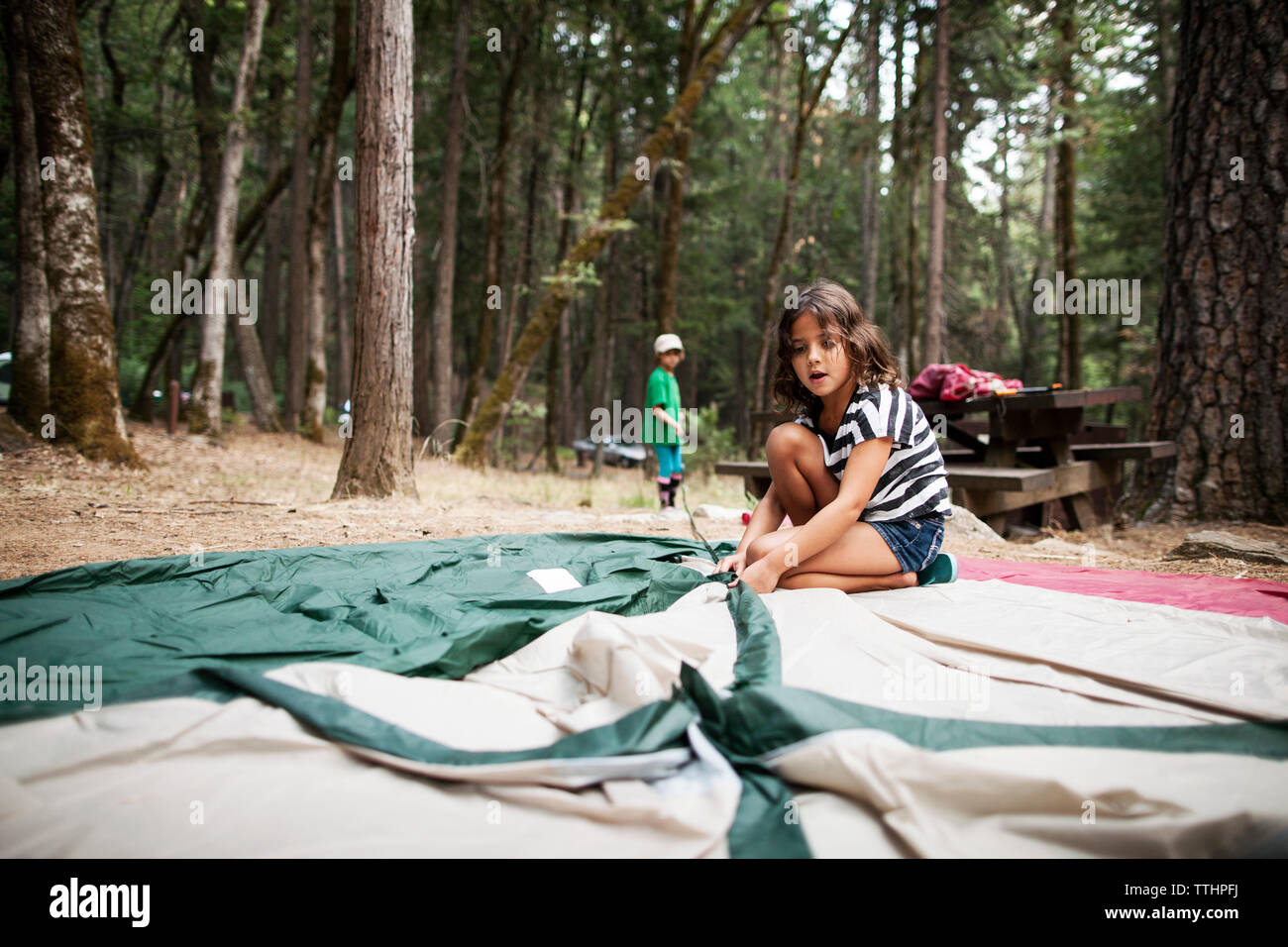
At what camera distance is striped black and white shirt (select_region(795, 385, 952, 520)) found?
8.82 feet

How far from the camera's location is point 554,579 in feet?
9.76

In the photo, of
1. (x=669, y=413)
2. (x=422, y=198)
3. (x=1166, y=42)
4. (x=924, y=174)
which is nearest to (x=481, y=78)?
(x=422, y=198)

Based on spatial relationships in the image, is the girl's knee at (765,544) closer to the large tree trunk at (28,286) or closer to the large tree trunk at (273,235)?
the large tree trunk at (28,286)

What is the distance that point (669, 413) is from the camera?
6480 mm

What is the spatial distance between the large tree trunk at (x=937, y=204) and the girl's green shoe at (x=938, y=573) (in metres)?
8.02

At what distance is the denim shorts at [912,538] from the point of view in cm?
281

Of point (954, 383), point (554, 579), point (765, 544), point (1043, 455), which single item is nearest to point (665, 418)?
point (954, 383)

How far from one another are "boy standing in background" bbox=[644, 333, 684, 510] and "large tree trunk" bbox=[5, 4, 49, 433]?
4.86 m

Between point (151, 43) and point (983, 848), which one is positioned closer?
point (983, 848)

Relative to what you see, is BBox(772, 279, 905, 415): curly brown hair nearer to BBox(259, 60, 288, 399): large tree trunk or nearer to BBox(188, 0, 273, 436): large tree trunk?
BBox(188, 0, 273, 436): large tree trunk

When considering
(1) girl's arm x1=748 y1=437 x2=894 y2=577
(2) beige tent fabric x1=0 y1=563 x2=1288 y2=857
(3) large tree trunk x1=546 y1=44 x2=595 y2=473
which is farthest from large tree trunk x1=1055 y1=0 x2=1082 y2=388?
(2) beige tent fabric x1=0 y1=563 x2=1288 y2=857

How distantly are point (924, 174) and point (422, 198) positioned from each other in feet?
32.0

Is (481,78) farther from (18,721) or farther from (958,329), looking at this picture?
(18,721)

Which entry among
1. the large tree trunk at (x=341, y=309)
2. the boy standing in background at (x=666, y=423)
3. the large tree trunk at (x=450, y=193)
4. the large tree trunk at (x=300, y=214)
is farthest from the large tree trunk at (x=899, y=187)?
the large tree trunk at (x=341, y=309)
